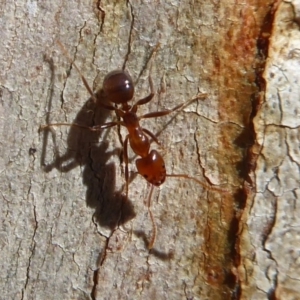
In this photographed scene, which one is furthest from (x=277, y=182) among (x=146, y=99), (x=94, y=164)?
(x=94, y=164)

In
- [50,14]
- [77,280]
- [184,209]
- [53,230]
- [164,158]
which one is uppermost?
[50,14]

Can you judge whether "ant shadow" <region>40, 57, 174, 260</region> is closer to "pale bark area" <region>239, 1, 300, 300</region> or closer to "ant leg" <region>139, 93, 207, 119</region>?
"ant leg" <region>139, 93, 207, 119</region>

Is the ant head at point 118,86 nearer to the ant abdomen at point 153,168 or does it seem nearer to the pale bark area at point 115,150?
the pale bark area at point 115,150

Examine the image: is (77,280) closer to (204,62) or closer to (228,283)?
(228,283)

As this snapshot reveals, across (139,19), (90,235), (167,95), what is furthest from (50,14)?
(90,235)

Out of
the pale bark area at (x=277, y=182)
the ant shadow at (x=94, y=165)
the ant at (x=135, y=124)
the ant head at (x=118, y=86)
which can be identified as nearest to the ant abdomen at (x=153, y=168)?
the ant at (x=135, y=124)

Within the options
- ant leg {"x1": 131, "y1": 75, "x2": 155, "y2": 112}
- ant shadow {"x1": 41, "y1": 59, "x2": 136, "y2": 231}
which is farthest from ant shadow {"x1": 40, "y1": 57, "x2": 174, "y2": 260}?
ant leg {"x1": 131, "y1": 75, "x2": 155, "y2": 112}

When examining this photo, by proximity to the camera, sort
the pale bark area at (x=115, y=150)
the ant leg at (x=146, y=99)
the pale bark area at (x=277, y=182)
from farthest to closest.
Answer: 1. the ant leg at (x=146, y=99)
2. the pale bark area at (x=115, y=150)
3. the pale bark area at (x=277, y=182)

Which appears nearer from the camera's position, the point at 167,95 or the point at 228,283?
the point at 228,283
